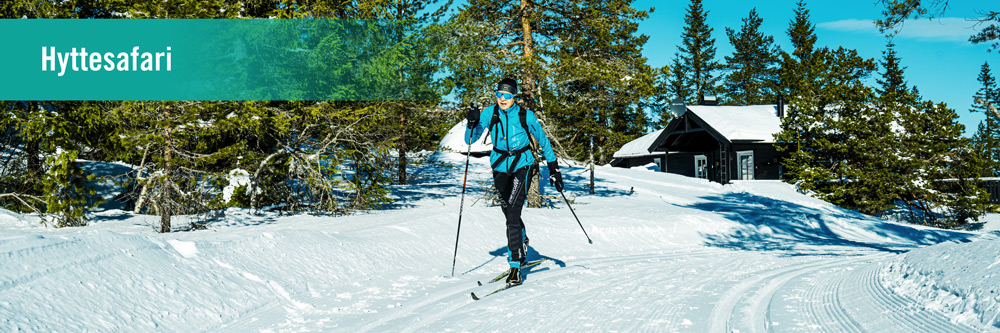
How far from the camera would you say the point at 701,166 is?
37.2m

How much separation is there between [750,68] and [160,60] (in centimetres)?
5837

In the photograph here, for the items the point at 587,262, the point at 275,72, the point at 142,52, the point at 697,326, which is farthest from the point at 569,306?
the point at 142,52

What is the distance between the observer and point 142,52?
468 inches

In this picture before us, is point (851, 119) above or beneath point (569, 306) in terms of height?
above

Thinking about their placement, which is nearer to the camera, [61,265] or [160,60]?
[61,265]

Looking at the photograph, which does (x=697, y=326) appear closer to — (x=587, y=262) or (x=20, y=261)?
(x=587, y=262)

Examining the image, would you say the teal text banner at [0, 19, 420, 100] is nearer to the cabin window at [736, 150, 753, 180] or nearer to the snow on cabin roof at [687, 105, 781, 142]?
the snow on cabin roof at [687, 105, 781, 142]

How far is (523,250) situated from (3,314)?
4138mm

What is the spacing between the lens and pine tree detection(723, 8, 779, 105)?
193ft

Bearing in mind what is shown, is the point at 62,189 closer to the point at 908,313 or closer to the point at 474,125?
the point at 474,125

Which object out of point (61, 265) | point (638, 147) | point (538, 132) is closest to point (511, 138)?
point (538, 132)

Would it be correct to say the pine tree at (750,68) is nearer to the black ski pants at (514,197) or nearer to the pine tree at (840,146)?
the pine tree at (840,146)

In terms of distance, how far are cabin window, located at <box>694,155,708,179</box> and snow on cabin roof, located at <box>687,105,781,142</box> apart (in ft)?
11.4

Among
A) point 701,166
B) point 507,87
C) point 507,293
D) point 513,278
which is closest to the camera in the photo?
point 507,293
